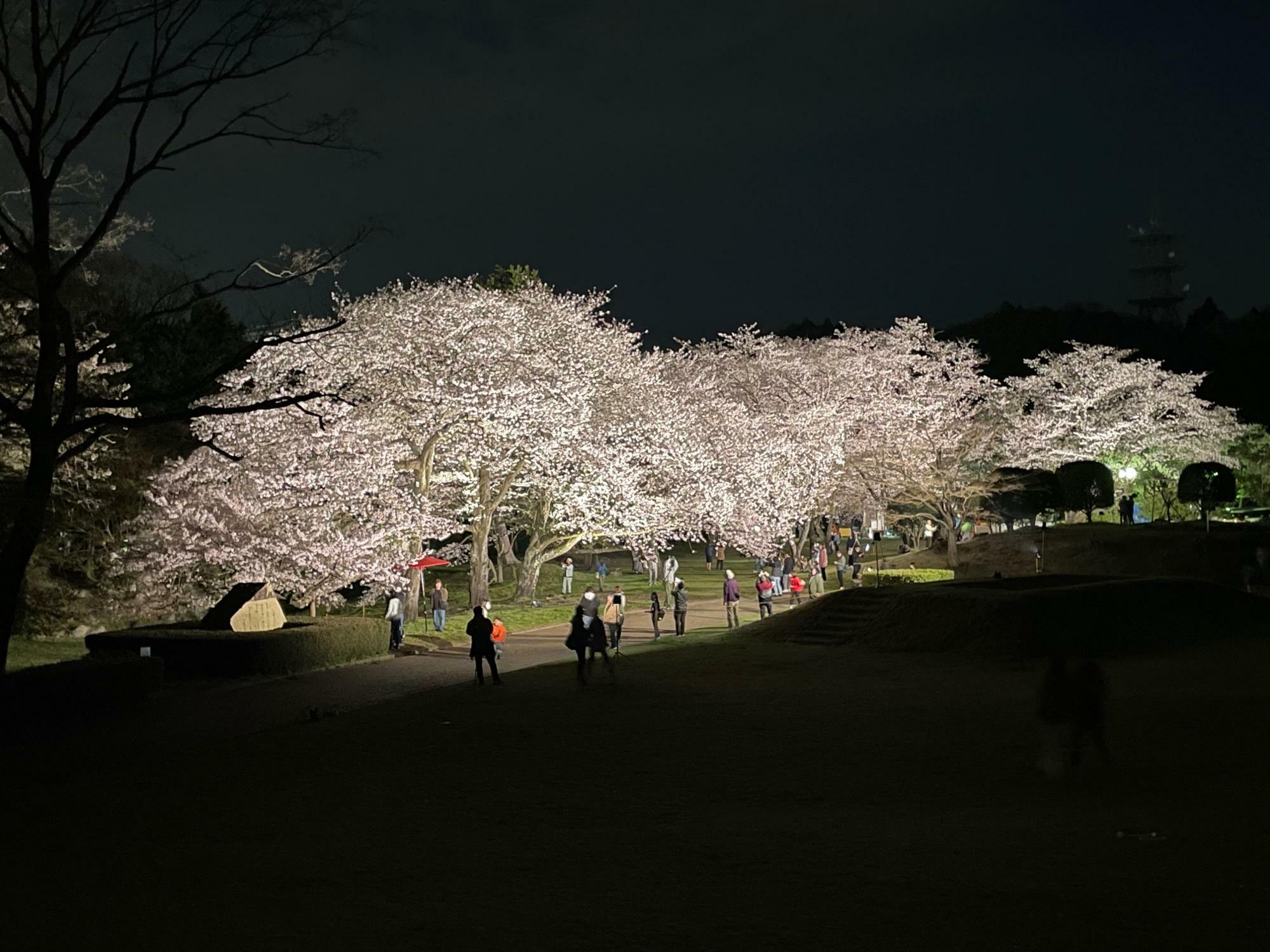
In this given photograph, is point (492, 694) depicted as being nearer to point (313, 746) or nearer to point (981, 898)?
point (313, 746)

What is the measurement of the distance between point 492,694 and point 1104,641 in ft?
42.3

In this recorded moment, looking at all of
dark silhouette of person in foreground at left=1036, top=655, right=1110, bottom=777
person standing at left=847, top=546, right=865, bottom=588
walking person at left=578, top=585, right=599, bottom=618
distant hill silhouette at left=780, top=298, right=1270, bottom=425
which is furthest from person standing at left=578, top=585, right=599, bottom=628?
distant hill silhouette at left=780, top=298, right=1270, bottom=425

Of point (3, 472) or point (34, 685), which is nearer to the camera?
point (34, 685)

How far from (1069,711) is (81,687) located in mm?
15150

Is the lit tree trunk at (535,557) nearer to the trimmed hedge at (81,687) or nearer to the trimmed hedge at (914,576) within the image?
the trimmed hedge at (914,576)

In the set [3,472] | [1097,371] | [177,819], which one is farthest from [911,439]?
[177,819]

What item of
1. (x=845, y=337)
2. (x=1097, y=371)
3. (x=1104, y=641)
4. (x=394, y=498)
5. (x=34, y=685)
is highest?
(x=845, y=337)

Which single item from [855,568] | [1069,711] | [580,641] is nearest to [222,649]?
[580,641]

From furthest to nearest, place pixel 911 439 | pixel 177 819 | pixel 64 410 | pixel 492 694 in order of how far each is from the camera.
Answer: pixel 911 439 < pixel 492 694 < pixel 64 410 < pixel 177 819

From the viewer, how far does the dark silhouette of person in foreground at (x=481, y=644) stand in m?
21.4

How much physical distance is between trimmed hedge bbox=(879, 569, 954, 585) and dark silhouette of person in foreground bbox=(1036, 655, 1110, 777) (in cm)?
2493

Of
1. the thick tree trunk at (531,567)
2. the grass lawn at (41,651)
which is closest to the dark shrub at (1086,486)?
the thick tree trunk at (531,567)

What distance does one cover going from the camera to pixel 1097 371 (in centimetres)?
5525

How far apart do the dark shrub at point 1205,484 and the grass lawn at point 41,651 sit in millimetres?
35449
